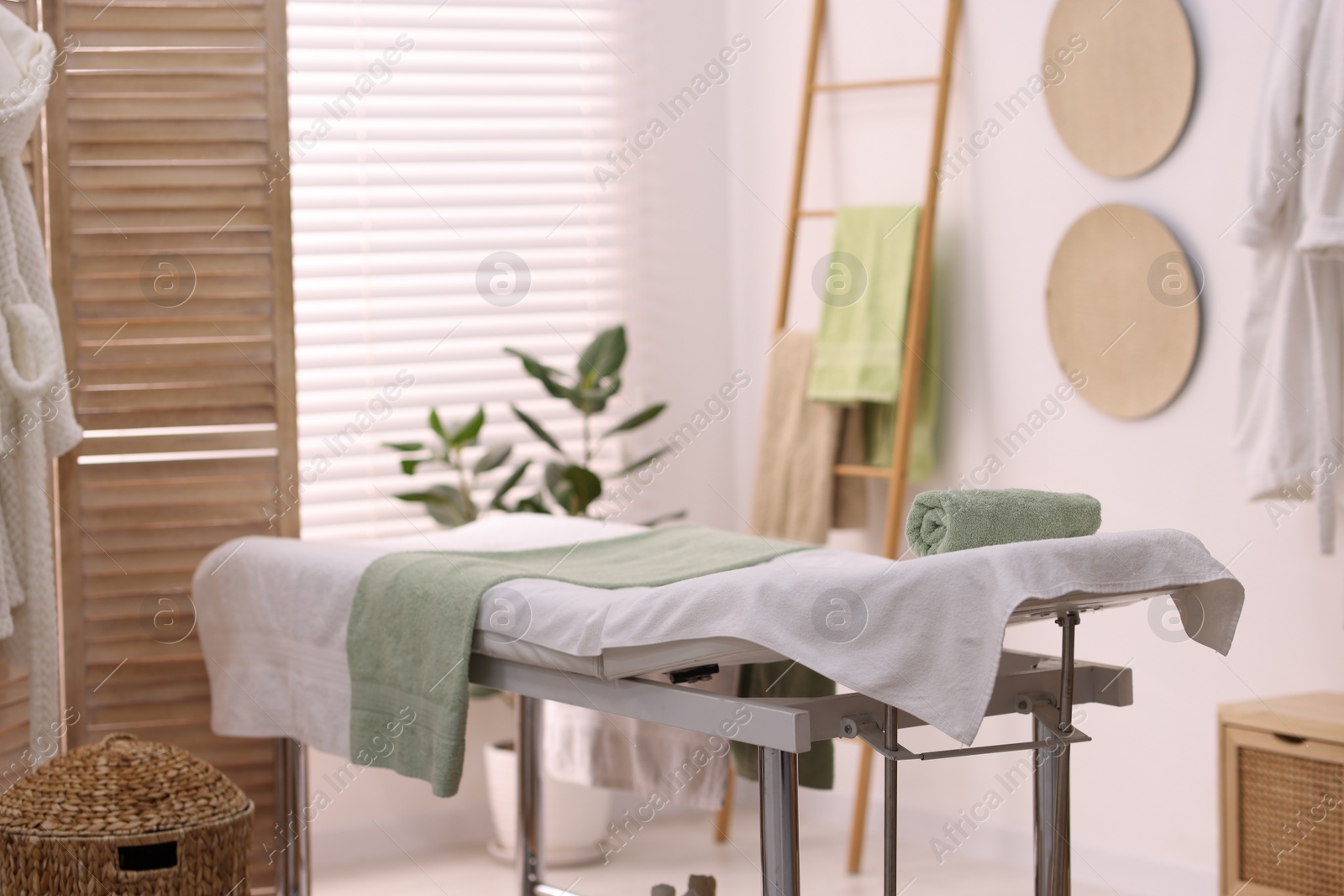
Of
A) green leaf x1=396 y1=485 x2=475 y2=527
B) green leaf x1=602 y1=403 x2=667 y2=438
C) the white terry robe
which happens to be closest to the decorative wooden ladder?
green leaf x1=602 y1=403 x2=667 y2=438

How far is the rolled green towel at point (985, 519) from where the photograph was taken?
1.71m

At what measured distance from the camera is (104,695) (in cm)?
270

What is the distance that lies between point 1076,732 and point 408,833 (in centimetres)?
214

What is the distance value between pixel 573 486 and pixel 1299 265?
5.33ft

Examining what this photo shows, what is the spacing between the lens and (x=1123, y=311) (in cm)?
288

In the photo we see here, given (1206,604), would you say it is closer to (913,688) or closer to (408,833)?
(913,688)

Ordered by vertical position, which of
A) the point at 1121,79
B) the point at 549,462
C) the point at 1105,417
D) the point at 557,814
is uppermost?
the point at 1121,79

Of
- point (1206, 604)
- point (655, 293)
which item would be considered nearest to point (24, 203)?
point (655, 293)

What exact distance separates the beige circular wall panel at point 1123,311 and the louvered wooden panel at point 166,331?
5.35 feet

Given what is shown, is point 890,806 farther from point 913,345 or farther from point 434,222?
point 434,222

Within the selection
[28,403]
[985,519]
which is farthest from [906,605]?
[28,403]

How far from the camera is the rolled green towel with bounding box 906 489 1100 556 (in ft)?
5.59

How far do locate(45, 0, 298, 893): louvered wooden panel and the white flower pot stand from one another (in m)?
0.70

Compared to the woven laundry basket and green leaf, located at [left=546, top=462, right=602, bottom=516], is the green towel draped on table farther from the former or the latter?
green leaf, located at [left=546, top=462, right=602, bottom=516]
